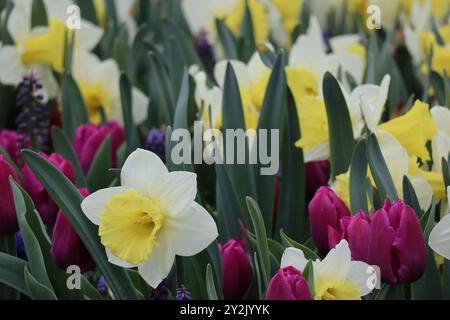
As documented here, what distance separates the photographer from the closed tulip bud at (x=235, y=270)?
3.62 feet

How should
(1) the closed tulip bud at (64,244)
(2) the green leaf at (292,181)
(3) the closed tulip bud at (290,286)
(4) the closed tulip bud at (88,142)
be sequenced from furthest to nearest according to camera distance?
(4) the closed tulip bud at (88,142)
(2) the green leaf at (292,181)
(1) the closed tulip bud at (64,244)
(3) the closed tulip bud at (290,286)

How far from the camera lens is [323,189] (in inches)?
43.6

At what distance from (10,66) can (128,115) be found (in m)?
0.34

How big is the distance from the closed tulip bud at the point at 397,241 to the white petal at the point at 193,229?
168 mm

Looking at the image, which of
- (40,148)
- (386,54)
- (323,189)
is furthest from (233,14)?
(323,189)

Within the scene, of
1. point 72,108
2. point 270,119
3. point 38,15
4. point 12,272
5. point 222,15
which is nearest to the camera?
point 12,272

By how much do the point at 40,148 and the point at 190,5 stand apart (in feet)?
2.66

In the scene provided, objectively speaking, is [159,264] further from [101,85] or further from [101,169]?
[101,85]

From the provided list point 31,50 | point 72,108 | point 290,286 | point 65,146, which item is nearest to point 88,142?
point 65,146

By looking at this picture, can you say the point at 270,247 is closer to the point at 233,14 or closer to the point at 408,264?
the point at 408,264

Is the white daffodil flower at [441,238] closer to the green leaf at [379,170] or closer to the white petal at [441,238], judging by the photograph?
the white petal at [441,238]

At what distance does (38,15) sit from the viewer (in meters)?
1.89

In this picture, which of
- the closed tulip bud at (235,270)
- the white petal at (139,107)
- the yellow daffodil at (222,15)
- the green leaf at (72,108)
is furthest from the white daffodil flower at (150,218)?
the yellow daffodil at (222,15)

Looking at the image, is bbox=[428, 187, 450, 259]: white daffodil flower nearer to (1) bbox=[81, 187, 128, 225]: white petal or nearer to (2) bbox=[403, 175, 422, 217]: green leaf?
(2) bbox=[403, 175, 422, 217]: green leaf
